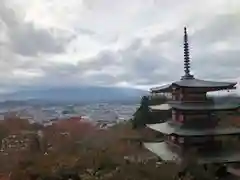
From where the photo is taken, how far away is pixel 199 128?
1276cm

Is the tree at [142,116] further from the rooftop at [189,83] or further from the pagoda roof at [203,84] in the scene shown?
the pagoda roof at [203,84]

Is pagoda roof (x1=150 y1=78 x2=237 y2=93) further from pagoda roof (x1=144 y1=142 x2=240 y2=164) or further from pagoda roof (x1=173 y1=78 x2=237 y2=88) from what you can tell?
pagoda roof (x1=144 y1=142 x2=240 y2=164)

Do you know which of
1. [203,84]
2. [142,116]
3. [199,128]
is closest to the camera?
[199,128]

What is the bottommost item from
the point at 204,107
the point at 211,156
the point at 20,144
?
the point at 20,144

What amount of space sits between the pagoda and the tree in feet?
32.4

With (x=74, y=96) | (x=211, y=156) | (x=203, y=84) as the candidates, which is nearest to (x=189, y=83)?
(x=203, y=84)

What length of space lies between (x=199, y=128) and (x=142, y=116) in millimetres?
11485

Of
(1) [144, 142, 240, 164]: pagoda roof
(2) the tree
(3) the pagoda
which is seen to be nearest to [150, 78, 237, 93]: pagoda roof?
(3) the pagoda

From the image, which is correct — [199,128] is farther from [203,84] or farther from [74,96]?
[74,96]

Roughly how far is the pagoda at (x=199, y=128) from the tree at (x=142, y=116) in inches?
389

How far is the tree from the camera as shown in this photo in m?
24.0

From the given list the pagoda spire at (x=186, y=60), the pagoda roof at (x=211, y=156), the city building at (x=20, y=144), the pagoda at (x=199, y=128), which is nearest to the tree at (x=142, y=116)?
the city building at (x=20, y=144)

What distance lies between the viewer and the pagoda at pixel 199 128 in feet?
40.4

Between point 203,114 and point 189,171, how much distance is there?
101 inches
